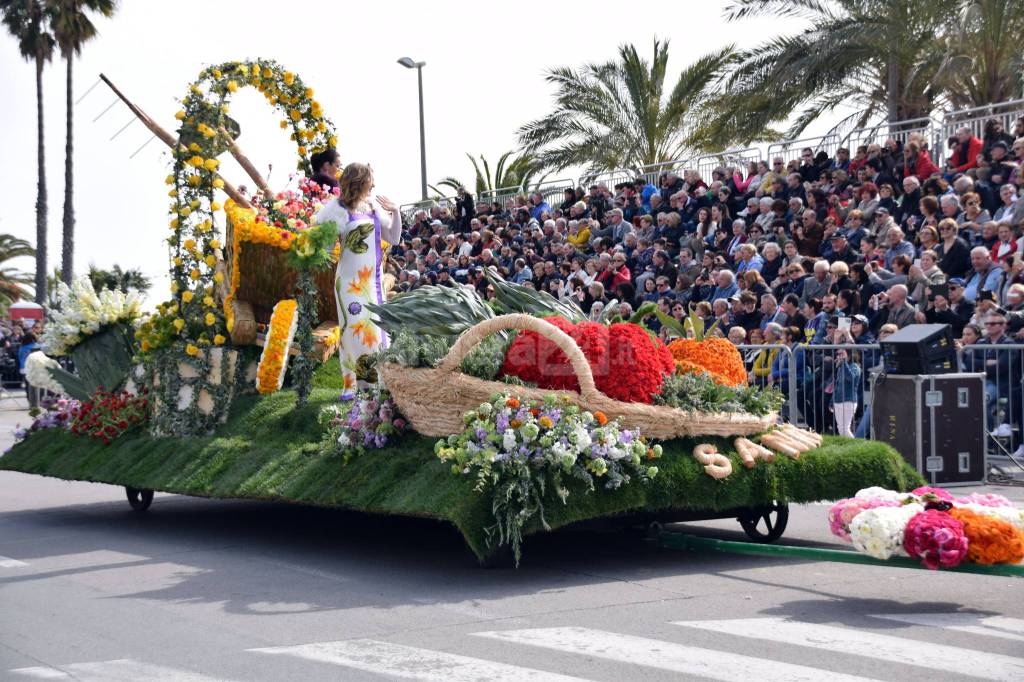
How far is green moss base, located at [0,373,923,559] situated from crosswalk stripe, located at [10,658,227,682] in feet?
6.12

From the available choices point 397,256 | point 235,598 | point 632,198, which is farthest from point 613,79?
point 235,598

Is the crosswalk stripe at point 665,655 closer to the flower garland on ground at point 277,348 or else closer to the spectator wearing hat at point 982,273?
the flower garland on ground at point 277,348

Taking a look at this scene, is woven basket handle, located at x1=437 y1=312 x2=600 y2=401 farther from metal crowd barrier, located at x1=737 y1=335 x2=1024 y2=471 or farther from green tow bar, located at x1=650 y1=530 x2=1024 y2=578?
metal crowd barrier, located at x1=737 y1=335 x2=1024 y2=471

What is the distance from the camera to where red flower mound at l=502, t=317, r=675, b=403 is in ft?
24.1

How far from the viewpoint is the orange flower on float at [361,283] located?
9500 millimetres

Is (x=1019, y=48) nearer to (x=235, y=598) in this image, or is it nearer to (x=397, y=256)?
(x=397, y=256)

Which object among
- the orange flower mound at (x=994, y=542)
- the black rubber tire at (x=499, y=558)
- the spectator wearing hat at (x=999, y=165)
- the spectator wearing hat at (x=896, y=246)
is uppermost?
the spectator wearing hat at (x=999, y=165)

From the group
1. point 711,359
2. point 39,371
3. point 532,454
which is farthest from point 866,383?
point 39,371

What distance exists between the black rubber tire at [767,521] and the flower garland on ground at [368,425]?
7.97 feet

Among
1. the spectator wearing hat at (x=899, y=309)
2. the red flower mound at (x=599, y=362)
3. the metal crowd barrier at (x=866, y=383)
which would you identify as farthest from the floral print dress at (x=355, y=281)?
the spectator wearing hat at (x=899, y=309)

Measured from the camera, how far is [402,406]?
305 inches

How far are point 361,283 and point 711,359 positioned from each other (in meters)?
2.85

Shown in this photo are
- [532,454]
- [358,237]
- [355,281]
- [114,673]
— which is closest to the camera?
[114,673]

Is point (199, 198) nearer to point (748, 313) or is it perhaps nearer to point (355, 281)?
point (355, 281)
